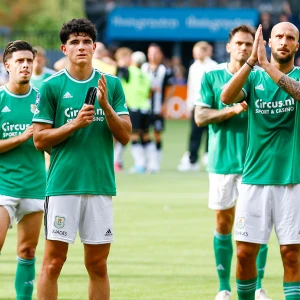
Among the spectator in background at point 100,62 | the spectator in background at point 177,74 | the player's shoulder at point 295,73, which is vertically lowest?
the player's shoulder at point 295,73

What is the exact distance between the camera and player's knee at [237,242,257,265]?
29.1ft

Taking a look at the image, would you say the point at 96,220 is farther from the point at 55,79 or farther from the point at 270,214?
the point at 270,214

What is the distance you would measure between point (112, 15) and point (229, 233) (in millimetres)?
36091

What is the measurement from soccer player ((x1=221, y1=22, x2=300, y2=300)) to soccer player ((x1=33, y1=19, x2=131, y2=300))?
1152 millimetres

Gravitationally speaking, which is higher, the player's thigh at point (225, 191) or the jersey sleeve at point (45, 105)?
the jersey sleeve at point (45, 105)

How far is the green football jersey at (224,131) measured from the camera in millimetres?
10422

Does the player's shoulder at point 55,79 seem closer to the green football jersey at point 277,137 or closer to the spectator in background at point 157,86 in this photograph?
the green football jersey at point 277,137

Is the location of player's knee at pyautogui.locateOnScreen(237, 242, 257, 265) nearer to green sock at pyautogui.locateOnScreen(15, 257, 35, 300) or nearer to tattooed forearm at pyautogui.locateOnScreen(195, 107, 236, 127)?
tattooed forearm at pyautogui.locateOnScreen(195, 107, 236, 127)

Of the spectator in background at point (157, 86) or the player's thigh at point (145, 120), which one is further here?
the spectator in background at point (157, 86)

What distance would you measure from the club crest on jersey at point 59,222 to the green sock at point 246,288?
5.46 feet

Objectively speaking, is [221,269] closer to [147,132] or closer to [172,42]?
[147,132]

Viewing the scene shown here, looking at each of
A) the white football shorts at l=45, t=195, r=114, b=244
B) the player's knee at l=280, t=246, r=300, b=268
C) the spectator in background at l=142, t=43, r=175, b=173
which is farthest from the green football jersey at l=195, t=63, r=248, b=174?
the spectator in background at l=142, t=43, r=175, b=173

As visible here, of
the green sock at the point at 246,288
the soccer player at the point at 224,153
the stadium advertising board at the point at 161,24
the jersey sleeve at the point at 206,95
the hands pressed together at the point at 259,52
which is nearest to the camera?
the hands pressed together at the point at 259,52

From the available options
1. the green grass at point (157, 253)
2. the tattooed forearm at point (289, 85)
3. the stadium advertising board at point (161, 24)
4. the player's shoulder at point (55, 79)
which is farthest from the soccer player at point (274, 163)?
the stadium advertising board at point (161, 24)
